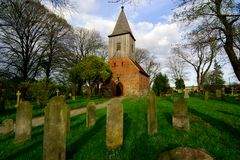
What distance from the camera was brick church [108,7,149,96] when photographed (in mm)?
42969

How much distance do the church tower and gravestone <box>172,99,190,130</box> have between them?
36.5 meters

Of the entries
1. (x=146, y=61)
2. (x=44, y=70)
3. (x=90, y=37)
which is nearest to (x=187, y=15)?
(x=44, y=70)

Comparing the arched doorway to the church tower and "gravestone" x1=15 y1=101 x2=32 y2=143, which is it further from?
"gravestone" x1=15 y1=101 x2=32 y2=143

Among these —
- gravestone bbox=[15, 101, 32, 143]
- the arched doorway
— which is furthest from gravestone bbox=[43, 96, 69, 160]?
the arched doorway

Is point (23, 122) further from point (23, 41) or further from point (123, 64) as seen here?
point (123, 64)

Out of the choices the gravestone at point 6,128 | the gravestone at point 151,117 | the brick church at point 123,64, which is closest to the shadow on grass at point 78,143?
the gravestone at point 151,117

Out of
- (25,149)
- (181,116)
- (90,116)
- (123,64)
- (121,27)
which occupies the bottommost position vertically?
(25,149)

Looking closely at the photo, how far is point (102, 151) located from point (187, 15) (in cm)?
744

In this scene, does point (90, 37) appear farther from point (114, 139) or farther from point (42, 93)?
point (114, 139)

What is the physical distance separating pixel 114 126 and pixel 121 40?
39.2 m

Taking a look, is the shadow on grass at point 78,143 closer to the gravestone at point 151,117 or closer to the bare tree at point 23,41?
the gravestone at point 151,117

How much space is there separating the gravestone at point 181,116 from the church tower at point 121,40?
36487 millimetres

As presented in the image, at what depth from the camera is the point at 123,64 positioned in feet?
145

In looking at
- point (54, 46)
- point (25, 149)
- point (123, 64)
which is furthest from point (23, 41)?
point (25, 149)
